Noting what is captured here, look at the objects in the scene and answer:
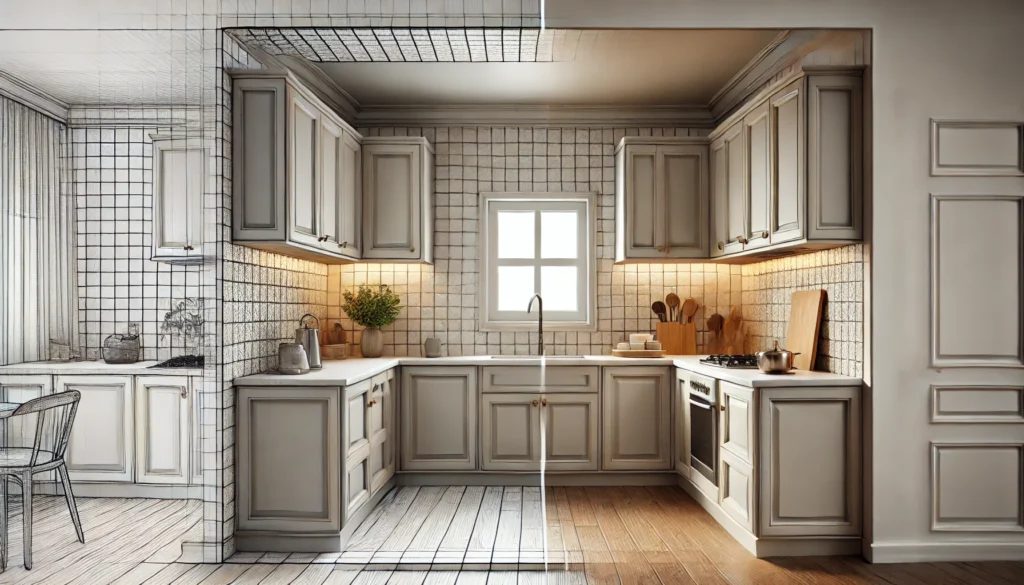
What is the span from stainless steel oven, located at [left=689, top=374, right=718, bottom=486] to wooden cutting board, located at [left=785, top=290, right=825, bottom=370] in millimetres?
486

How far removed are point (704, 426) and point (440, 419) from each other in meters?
1.66

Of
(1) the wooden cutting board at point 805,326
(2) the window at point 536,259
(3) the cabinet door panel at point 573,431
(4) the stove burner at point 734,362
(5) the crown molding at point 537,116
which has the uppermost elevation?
(5) the crown molding at point 537,116

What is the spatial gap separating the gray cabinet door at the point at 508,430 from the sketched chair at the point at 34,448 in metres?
2.30

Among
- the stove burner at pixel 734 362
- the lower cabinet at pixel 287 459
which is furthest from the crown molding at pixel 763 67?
the lower cabinet at pixel 287 459

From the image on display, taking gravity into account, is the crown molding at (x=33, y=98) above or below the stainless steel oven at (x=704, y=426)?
above

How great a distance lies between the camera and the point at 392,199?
4777 millimetres

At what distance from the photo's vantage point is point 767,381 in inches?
130

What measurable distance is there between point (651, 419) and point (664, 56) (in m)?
2.23

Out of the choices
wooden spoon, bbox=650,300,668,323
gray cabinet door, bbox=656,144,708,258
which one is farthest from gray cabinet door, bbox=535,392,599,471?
gray cabinet door, bbox=656,144,708,258

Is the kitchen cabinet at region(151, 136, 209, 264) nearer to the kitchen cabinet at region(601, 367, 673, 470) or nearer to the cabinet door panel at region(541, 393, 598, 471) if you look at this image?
the cabinet door panel at region(541, 393, 598, 471)

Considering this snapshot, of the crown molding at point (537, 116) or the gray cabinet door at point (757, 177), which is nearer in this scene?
the gray cabinet door at point (757, 177)

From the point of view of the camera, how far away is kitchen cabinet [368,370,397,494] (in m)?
4.00

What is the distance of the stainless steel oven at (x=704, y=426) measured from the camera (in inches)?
151

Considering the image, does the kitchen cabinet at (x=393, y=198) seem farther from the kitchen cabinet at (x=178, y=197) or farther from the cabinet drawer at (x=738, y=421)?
the cabinet drawer at (x=738, y=421)
